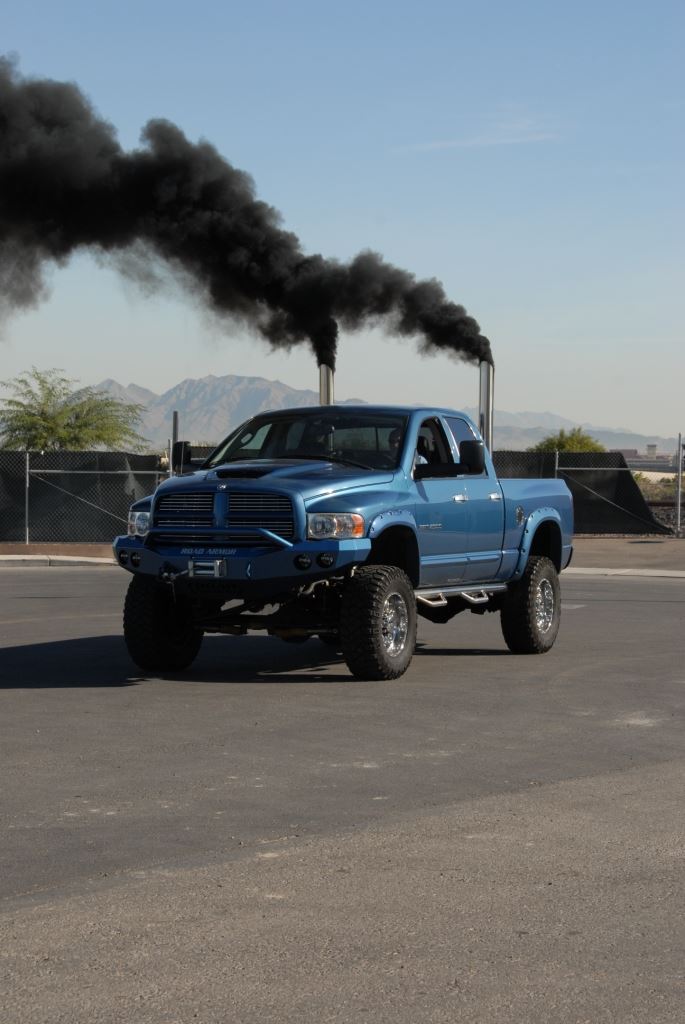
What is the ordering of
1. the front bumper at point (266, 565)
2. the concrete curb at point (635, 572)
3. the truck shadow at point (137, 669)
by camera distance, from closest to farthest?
the front bumper at point (266, 565)
the truck shadow at point (137, 669)
the concrete curb at point (635, 572)

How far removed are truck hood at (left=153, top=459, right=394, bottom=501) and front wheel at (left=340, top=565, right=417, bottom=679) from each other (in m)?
0.71

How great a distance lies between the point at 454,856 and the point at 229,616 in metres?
6.14

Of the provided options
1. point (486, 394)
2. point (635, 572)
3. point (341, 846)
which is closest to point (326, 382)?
point (486, 394)

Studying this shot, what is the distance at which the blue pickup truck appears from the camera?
12.1 meters

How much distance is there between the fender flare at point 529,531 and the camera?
1439 centimetres

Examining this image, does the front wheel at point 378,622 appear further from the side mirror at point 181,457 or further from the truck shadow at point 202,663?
the side mirror at point 181,457

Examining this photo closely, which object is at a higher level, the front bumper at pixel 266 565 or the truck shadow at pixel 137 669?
the front bumper at pixel 266 565

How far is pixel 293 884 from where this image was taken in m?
6.20

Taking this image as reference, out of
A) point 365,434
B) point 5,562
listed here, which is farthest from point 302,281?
point 365,434

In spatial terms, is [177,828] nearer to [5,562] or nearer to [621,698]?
[621,698]

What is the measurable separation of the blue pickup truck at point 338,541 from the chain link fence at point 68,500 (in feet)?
59.6

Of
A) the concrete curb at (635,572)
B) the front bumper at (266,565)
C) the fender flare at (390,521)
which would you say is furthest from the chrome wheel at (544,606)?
the concrete curb at (635,572)

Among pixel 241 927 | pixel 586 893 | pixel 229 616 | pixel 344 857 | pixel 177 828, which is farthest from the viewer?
pixel 229 616

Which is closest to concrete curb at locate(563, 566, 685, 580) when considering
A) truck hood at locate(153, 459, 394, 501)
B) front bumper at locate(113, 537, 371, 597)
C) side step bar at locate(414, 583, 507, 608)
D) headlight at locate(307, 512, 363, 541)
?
side step bar at locate(414, 583, 507, 608)
